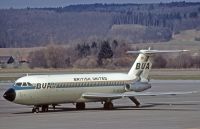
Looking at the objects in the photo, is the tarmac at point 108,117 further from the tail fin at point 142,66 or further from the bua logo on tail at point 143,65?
the bua logo on tail at point 143,65

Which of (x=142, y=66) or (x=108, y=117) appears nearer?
(x=108, y=117)

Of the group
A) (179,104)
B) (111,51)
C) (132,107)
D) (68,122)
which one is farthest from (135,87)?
(111,51)

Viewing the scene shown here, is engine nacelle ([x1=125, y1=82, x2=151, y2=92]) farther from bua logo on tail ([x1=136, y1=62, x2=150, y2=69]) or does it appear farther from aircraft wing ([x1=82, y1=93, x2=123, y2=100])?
aircraft wing ([x1=82, y1=93, x2=123, y2=100])

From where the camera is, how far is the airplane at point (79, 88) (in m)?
45.2

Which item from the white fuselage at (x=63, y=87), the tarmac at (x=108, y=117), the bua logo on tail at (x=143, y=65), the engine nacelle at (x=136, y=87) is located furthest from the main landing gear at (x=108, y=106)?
the bua logo on tail at (x=143, y=65)

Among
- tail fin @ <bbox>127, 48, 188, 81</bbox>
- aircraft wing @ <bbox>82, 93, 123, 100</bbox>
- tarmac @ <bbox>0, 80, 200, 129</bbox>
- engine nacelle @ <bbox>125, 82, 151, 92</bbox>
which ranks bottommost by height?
tarmac @ <bbox>0, 80, 200, 129</bbox>

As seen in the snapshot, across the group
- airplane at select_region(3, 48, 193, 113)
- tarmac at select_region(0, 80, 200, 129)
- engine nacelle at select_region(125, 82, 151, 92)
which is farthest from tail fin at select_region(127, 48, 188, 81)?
tarmac at select_region(0, 80, 200, 129)

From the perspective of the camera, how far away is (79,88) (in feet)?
156

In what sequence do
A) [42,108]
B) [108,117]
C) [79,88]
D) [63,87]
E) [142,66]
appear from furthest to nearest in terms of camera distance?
[142,66] → [79,88] → [42,108] → [63,87] → [108,117]

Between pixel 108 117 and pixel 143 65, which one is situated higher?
pixel 143 65

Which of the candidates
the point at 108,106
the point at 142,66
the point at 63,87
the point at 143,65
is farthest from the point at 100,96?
→ the point at 143,65

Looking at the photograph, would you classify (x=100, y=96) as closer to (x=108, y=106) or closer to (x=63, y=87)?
(x=108, y=106)

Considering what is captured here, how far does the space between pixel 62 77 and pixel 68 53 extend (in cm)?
15029

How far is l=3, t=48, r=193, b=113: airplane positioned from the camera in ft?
148
